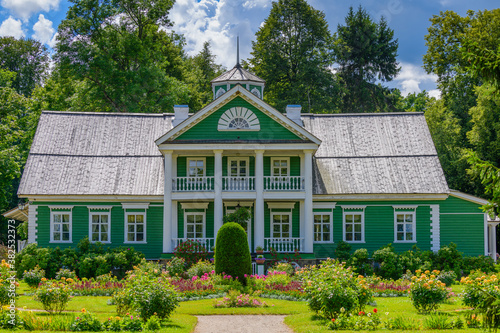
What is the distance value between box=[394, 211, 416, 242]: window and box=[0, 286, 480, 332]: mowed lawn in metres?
8.41

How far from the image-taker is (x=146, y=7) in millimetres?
44250

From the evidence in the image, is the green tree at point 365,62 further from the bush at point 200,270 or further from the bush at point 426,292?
the bush at point 426,292

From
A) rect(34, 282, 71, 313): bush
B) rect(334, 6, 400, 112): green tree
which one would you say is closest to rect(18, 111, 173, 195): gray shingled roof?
rect(34, 282, 71, 313): bush

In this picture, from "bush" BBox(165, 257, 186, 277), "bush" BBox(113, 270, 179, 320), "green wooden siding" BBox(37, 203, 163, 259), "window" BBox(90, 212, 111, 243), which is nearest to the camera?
"bush" BBox(113, 270, 179, 320)

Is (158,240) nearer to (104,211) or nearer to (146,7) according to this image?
(104,211)

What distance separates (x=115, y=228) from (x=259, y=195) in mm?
7194

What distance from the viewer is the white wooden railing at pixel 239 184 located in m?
29.5

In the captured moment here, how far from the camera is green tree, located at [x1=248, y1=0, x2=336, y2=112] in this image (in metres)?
49.2

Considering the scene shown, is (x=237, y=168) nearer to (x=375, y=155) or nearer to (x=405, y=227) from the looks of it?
(x=375, y=155)

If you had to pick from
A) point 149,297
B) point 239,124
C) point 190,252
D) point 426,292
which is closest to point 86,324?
point 149,297

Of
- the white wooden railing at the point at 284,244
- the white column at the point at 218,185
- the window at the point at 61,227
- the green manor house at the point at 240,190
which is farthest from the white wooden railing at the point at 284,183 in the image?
the window at the point at 61,227

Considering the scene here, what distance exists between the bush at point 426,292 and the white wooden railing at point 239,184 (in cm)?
1243

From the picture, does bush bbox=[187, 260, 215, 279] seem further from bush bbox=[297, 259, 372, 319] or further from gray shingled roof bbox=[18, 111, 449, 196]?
bush bbox=[297, 259, 372, 319]

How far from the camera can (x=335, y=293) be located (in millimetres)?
16484
